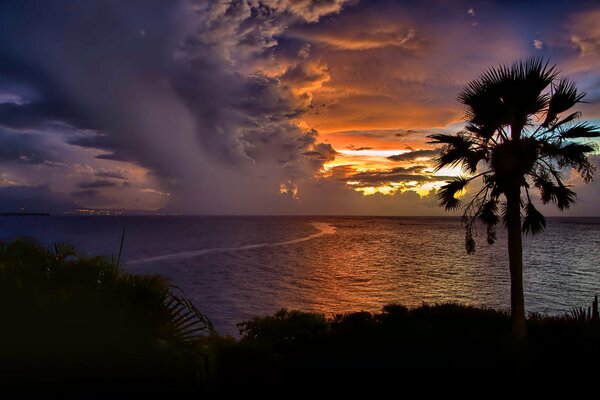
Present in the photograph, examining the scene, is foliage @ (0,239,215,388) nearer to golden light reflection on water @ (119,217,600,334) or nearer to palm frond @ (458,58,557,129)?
palm frond @ (458,58,557,129)

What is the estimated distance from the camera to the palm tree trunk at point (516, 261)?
13.0m

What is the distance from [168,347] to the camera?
6.75 metres

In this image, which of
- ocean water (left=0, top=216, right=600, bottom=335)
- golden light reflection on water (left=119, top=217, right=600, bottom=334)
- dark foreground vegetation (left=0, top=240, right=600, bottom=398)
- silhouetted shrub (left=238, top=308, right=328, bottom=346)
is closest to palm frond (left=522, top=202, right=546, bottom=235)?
dark foreground vegetation (left=0, top=240, right=600, bottom=398)

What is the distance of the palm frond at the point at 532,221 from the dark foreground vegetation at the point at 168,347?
11.2 ft

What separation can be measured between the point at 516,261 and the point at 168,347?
→ 10551mm

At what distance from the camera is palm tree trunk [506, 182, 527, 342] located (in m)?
13.0

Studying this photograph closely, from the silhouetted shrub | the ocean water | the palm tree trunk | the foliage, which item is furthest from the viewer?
the ocean water

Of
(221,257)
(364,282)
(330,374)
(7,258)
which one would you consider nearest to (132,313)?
(7,258)

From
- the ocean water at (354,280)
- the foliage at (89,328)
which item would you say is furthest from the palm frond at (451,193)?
the ocean water at (354,280)

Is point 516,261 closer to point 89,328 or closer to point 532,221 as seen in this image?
point 532,221

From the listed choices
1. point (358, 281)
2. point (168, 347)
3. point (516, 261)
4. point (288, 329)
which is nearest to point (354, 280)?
point (358, 281)

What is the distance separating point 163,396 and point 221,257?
69.2 meters

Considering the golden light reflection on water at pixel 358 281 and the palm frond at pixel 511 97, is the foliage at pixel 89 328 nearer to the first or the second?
the palm frond at pixel 511 97

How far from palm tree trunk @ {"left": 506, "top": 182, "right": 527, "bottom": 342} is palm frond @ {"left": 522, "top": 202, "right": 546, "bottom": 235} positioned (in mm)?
230
